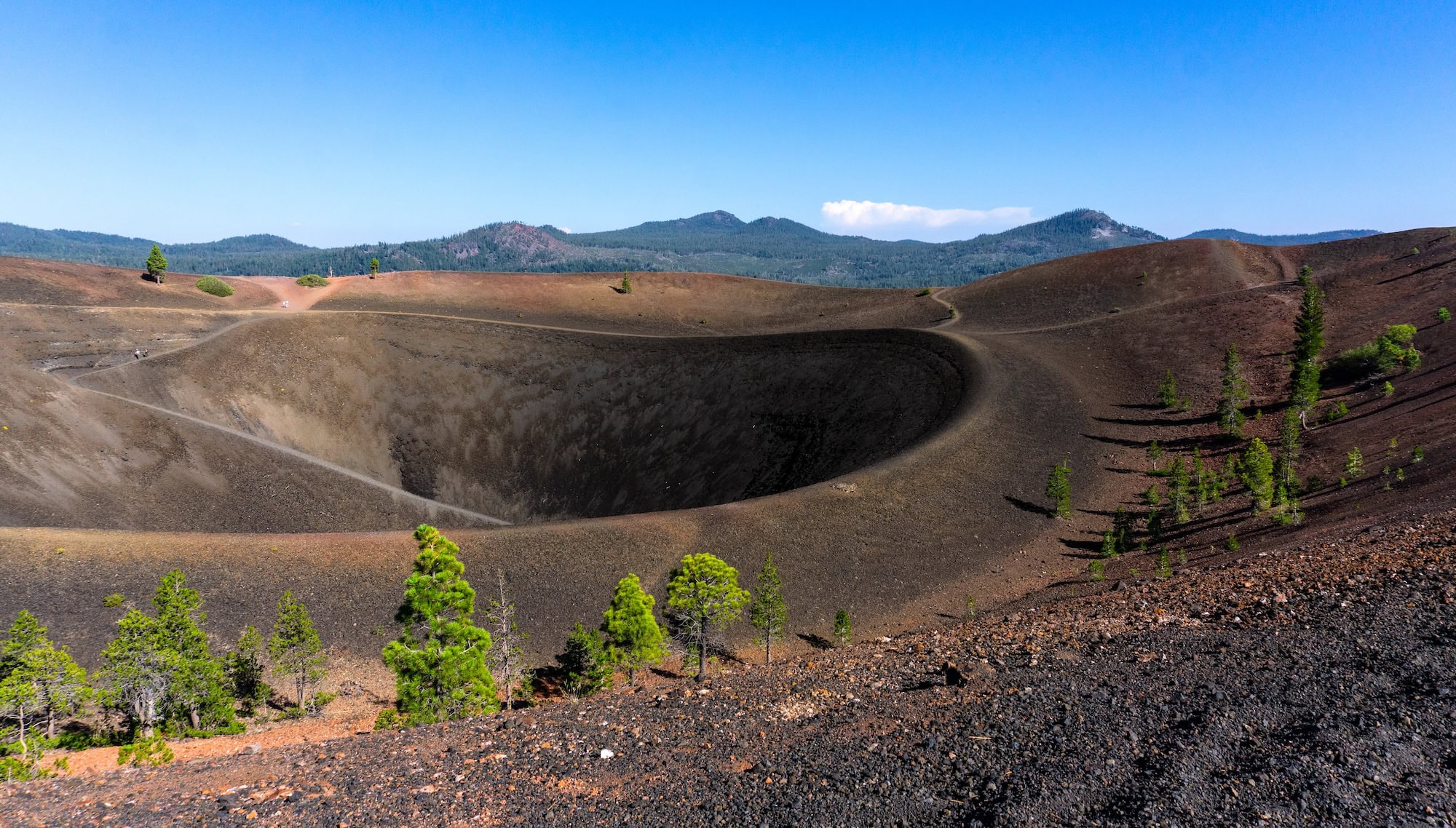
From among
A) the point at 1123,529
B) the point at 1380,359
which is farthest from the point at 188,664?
the point at 1380,359

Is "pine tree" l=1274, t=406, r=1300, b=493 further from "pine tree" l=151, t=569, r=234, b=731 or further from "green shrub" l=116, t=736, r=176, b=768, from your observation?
"pine tree" l=151, t=569, r=234, b=731

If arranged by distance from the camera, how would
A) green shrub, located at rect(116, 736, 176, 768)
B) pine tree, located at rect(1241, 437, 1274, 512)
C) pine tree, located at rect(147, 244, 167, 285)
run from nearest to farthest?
1. green shrub, located at rect(116, 736, 176, 768)
2. pine tree, located at rect(1241, 437, 1274, 512)
3. pine tree, located at rect(147, 244, 167, 285)

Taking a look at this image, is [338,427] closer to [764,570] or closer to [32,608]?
[32,608]

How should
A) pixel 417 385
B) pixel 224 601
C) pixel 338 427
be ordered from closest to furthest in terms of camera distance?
1. pixel 224 601
2. pixel 338 427
3. pixel 417 385

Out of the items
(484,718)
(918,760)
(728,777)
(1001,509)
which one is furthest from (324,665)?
(1001,509)

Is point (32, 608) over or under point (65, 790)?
under

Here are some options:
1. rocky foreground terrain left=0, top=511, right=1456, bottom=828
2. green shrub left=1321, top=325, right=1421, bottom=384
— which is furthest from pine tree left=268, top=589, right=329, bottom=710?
green shrub left=1321, top=325, right=1421, bottom=384

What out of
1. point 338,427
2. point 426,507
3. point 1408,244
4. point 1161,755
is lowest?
point 426,507

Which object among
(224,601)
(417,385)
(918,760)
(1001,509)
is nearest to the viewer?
(918,760)
